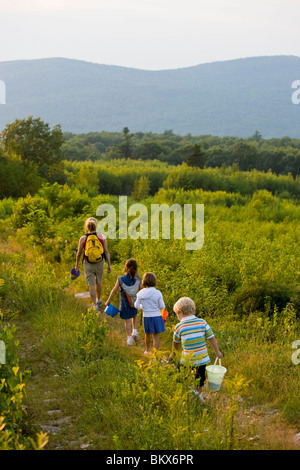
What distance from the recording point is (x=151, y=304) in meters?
6.05

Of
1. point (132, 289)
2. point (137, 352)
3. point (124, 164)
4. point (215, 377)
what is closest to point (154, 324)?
point (137, 352)

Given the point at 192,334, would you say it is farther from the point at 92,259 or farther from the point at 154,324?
the point at 92,259

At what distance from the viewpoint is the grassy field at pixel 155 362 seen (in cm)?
408

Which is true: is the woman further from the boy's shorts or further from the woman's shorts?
the woman's shorts

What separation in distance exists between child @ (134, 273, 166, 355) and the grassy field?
0.42 metres

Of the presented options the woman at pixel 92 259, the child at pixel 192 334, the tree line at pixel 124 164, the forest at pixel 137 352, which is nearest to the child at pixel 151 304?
the forest at pixel 137 352

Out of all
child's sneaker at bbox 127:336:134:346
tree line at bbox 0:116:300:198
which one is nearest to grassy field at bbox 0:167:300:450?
child's sneaker at bbox 127:336:134:346

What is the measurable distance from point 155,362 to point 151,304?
1662 millimetres

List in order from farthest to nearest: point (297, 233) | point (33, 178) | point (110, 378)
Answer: point (33, 178) → point (297, 233) → point (110, 378)

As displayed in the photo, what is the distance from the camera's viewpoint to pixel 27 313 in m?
7.50

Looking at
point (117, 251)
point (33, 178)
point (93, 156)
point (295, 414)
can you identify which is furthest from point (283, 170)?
point (295, 414)
